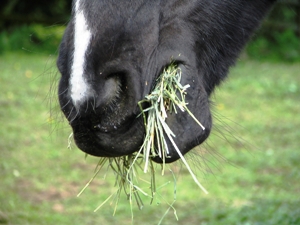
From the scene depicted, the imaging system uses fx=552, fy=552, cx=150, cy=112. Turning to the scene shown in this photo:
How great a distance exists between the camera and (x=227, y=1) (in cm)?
244

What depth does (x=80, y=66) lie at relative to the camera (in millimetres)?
1979

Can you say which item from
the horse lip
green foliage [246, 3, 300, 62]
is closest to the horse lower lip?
the horse lip

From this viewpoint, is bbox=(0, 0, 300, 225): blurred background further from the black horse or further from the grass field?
the black horse

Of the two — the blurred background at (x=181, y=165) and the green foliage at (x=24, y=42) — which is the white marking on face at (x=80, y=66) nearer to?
the blurred background at (x=181, y=165)

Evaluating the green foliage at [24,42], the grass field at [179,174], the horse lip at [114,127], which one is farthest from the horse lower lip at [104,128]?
the green foliage at [24,42]

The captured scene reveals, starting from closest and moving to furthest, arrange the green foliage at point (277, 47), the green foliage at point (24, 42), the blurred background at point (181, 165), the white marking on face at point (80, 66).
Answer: the white marking on face at point (80, 66) → the blurred background at point (181, 165) → the green foliage at point (24, 42) → the green foliage at point (277, 47)

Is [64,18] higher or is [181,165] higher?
[181,165]

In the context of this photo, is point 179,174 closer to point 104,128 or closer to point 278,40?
point 104,128

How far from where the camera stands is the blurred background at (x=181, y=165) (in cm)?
425

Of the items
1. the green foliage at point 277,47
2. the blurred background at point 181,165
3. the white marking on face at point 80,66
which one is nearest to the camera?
the white marking on face at point 80,66

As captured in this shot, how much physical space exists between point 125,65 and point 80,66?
6.4 inches

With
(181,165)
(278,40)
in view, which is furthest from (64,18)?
(181,165)

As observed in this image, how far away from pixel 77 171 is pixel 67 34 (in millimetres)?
3477

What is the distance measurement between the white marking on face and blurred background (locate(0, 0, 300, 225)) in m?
0.43
